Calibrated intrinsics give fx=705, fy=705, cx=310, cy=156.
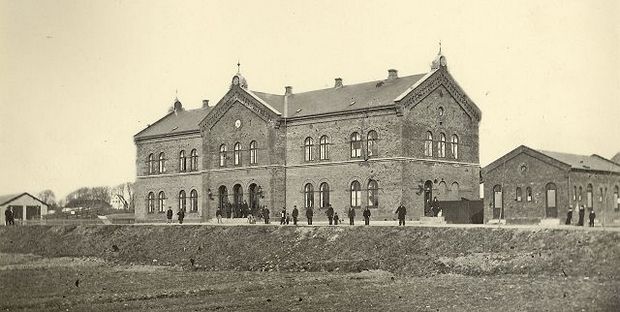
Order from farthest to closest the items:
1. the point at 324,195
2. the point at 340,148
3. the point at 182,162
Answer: the point at 182,162 < the point at 324,195 < the point at 340,148

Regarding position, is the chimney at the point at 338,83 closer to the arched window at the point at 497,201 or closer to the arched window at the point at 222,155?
the arched window at the point at 222,155

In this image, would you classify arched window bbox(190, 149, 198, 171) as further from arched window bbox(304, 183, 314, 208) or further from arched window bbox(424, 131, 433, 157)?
arched window bbox(424, 131, 433, 157)

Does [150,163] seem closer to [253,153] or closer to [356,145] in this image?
[253,153]

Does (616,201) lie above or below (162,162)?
below

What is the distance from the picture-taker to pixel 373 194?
42875mm

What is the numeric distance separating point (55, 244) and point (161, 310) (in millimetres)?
30684

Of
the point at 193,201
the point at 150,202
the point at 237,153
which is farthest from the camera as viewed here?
the point at 150,202

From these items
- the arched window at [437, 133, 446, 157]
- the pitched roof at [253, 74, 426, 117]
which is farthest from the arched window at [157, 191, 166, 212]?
the arched window at [437, 133, 446, 157]

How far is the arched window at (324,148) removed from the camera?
45656 mm

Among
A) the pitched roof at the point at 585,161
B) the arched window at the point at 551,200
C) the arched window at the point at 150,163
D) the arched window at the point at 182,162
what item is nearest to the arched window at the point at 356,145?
the pitched roof at the point at 585,161

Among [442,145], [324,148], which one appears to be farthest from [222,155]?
[442,145]

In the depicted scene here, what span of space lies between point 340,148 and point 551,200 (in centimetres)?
1365

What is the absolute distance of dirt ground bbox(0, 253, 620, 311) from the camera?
19.7 meters

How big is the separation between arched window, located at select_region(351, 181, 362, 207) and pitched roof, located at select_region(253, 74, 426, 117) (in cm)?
481
